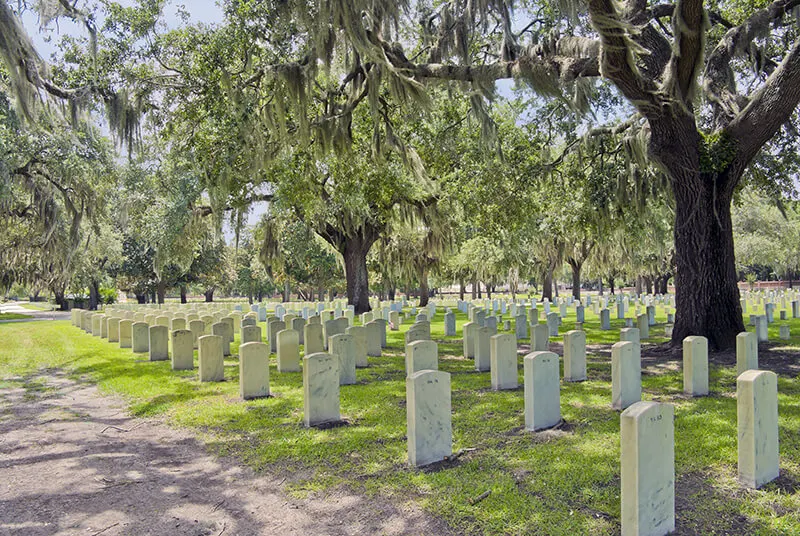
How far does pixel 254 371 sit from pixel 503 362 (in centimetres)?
328

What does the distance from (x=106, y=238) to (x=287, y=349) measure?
25416 mm

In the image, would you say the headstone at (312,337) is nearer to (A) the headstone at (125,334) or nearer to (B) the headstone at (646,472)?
(A) the headstone at (125,334)

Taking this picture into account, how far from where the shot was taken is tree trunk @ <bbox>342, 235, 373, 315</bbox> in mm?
21672

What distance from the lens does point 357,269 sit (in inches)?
860

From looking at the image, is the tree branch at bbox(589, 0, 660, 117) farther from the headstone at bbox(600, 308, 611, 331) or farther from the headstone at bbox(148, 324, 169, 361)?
the headstone at bbox(148, 324, 169, 361)

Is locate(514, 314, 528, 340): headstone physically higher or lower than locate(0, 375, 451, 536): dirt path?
higher

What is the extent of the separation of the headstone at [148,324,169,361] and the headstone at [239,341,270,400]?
459 centimetres

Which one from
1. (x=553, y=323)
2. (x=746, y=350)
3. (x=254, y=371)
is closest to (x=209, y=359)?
(x=254, y=371)

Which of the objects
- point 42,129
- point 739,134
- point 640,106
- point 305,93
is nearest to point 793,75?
point 739,134

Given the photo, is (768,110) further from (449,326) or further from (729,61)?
(449,326)

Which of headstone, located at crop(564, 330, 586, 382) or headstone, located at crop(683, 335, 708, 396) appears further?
headstone, located at crop(564, 330, 586, 382)

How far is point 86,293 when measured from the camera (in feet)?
151

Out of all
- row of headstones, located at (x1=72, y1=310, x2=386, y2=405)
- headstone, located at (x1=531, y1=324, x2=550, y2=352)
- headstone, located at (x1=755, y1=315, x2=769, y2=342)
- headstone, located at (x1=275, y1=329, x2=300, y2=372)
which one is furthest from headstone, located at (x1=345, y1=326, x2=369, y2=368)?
headstone, located at (x1=755, y1=315, x2=769, y2=342)

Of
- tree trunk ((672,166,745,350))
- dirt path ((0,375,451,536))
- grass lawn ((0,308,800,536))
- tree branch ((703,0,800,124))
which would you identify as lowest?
dirt path ((0,375,451,536))
